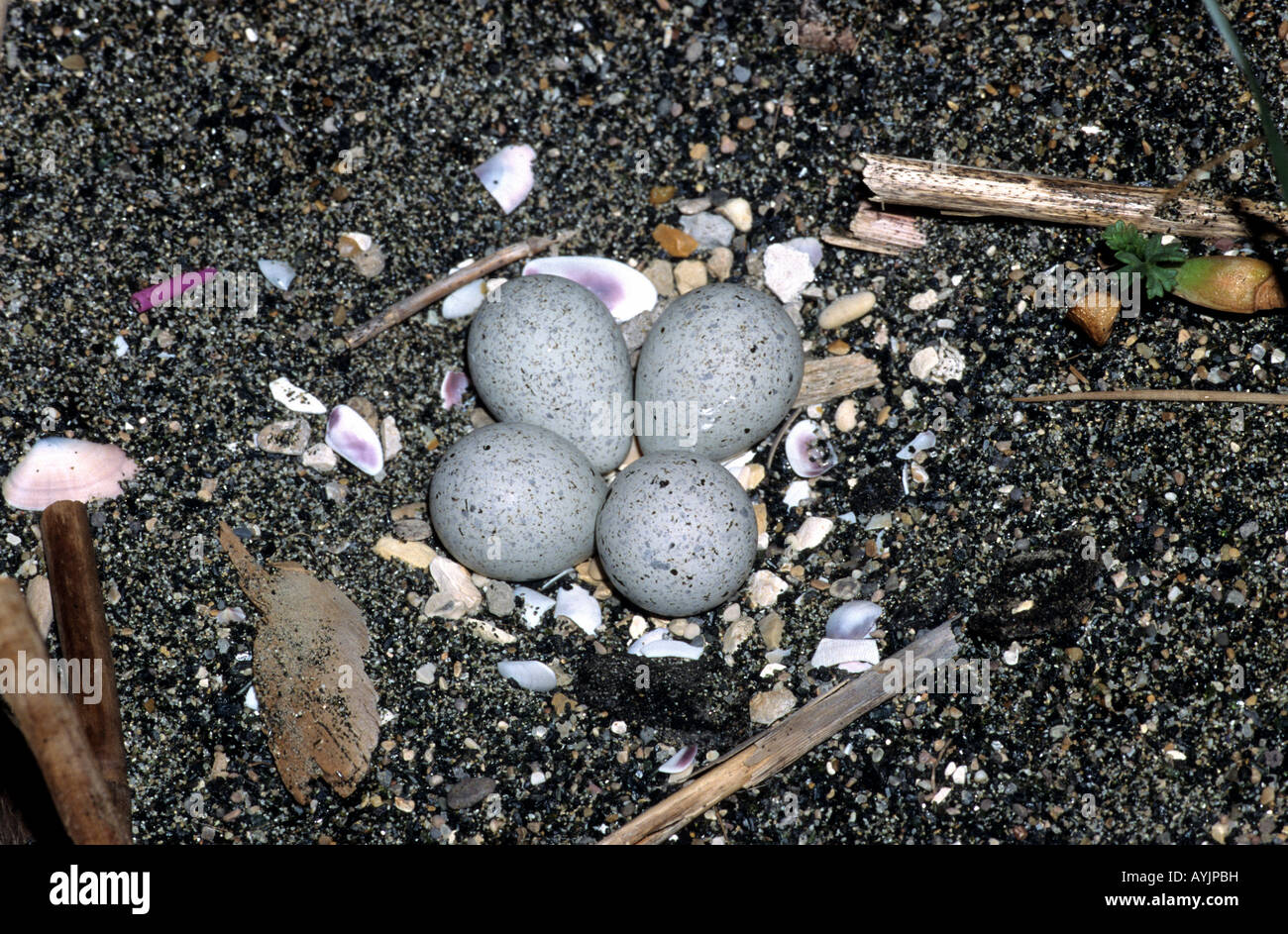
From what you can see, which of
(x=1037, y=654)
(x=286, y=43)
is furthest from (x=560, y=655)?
(x=286, y=43)

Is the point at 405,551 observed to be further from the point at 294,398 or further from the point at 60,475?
the point at 60,475

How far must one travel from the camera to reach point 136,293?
2.00 m

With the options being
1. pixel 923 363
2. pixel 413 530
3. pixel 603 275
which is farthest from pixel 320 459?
pixel 923 363

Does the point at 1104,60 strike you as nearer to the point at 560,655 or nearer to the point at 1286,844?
the point at 1286,844

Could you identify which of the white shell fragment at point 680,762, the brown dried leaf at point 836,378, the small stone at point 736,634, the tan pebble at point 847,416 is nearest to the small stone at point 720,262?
the brown dried leaf at point 836,378

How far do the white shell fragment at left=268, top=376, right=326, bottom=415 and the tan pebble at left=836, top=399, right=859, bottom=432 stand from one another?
44.6 inches

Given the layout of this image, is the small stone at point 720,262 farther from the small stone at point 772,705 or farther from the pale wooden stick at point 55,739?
the pale wooden stick at point 55,739

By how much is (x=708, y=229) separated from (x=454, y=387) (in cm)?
70

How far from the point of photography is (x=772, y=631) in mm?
1912

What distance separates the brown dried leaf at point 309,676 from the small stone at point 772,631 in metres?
0.80

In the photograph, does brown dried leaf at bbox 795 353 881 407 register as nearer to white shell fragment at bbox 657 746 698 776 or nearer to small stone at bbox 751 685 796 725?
small stone at bbox 751 685 796 725

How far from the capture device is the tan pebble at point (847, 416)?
202 centimetres

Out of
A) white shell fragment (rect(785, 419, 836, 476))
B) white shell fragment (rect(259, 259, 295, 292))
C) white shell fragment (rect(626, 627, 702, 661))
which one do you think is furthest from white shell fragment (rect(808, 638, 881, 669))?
white shell fragment (rect(259, 259, 295, 292))

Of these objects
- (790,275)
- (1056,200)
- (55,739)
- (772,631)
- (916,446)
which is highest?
(1056,200)
